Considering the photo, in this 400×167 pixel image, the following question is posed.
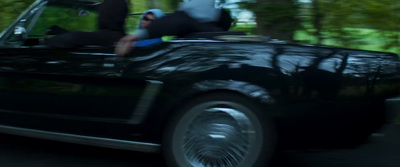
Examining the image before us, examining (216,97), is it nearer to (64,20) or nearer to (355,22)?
(64,20)

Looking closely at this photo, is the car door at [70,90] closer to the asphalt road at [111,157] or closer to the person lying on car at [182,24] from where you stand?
the person lying on car at [182,24]

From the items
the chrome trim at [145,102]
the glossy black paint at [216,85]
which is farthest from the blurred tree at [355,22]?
the chrome trim at [145,102]

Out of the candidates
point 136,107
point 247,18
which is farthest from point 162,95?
point 247,18

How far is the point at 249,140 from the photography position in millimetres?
3201

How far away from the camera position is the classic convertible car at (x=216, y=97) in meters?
3.14

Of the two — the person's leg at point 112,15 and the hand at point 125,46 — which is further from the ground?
the person's leg at point 112,15

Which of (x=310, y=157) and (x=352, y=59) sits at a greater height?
(x=352, y=59)

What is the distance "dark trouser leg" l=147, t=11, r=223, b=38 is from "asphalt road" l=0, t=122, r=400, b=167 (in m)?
1.08

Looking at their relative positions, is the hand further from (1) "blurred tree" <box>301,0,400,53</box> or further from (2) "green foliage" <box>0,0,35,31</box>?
(2) "green foliage" <box>0,0,35,31</box>

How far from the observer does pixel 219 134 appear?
328 centimetres

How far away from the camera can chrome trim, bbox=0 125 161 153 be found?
3385 mm

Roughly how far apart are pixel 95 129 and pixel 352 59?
1.87 m

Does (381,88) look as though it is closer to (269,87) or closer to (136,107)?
(269,87)

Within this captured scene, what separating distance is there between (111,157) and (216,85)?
1335 mm
